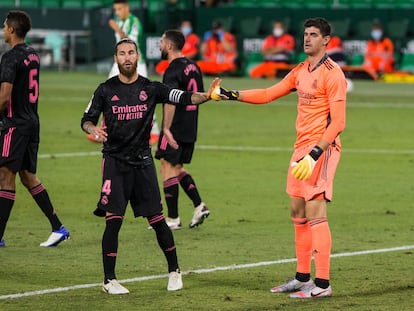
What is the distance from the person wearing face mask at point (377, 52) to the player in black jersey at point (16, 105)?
2809 centimetres

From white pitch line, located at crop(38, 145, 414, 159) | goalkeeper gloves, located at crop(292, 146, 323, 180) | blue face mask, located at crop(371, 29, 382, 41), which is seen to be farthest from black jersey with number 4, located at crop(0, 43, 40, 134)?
blue face mask, located at crop(371, 29, 382, 41)

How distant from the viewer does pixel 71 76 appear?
38.8m

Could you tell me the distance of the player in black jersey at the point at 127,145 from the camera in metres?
9.37

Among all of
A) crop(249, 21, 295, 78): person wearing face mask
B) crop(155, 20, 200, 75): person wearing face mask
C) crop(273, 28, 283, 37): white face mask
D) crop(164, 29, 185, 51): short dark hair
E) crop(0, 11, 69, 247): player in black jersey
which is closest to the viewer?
crop(0, 11, 69, 247): player in black jersey

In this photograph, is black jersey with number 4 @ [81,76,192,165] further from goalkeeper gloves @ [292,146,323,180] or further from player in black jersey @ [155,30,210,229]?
player in black jersey @ [155,30,210,229]

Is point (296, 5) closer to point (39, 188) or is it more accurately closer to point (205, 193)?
point (205, 193)

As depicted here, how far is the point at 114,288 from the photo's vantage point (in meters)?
9.27

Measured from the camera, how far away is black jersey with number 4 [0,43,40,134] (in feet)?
36.1

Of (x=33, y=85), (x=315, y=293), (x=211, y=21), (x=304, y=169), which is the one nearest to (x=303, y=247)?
(x=315, y=293)

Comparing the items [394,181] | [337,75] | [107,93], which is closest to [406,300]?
[337,75]

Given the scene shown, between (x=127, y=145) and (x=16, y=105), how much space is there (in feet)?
6.76

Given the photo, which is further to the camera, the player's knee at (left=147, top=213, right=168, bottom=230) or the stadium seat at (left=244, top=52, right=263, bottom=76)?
the stadium seat at (left=244, top=52, right=263, bottom=76)

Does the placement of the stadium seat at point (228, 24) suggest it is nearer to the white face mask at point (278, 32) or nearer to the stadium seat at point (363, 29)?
the white face mask at point (278, 32)

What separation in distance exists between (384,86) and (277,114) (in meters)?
9.89
